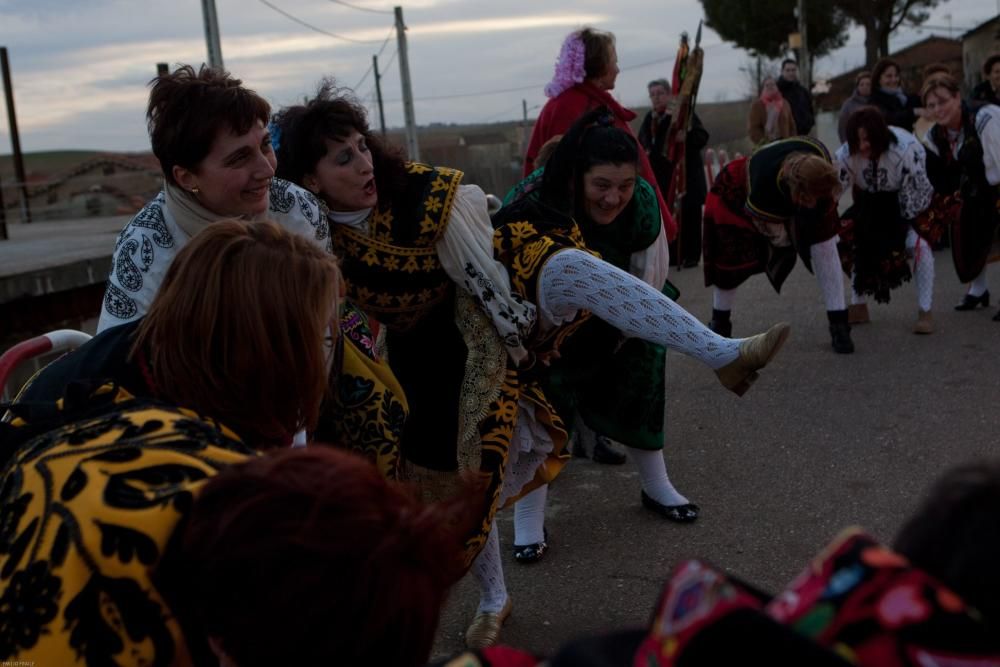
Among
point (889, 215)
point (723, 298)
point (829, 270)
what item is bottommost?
point (723, 298)

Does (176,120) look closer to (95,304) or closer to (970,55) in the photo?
(95,304)

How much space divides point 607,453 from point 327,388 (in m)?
2.61

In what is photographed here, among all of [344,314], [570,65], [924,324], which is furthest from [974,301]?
[344,314]

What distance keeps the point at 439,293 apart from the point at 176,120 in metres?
0.92

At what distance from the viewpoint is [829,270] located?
6480 mm

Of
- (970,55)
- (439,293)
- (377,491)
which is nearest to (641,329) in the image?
(439,293)

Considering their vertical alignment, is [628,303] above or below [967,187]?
above

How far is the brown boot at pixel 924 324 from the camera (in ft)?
22.6

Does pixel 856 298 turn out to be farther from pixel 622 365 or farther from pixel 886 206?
pixel 622 365

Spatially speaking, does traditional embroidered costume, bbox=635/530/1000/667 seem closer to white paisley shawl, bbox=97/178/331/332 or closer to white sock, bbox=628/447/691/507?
white paisley shawl, bbox=97/178/331/332

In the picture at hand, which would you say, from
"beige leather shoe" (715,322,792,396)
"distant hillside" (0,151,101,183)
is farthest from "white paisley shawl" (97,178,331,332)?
"distant hillside" (0,151,101,183)

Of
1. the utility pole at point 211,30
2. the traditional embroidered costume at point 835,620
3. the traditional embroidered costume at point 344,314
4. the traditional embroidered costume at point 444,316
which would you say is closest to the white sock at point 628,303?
the traditional embroidered costume at point 444,316

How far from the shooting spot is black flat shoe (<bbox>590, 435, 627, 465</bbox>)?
16.1ft

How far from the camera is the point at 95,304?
33.8 ft
